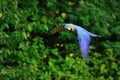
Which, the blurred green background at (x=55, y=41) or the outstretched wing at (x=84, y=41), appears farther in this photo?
the blurred green background at (x=55, y=41)

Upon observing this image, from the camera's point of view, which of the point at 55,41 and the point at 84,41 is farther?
the point at 55,41

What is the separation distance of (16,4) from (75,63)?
107 centimetres

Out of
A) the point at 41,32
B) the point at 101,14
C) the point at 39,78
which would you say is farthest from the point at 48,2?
the point at 39,78

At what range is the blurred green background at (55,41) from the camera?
427 centimetres

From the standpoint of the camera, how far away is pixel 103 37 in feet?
17.6

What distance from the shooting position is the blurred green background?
427 cm

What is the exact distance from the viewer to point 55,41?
16.9 ft

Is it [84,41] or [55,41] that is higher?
[84,41]

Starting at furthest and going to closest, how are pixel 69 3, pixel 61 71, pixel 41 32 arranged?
1. pixel 69 3
2. pixel 41 32
3. pixel 61 71

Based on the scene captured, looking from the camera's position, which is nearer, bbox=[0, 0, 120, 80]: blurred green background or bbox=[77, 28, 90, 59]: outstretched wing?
bbox=[77, 28, 90, 59]: outstretched wing

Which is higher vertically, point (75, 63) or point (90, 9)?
point (90, 9)

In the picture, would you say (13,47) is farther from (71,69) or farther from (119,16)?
(119,16)

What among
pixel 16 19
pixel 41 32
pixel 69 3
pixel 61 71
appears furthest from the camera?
pixel 69 3

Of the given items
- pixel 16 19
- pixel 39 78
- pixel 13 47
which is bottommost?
pixel 39 78
